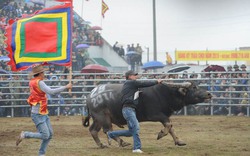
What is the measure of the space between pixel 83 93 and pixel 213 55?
17419 mm

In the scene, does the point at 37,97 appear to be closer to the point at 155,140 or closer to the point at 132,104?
the point at 132,104

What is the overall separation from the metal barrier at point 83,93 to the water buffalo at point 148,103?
27.2ft

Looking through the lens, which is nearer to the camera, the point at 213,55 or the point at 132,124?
the point at 132,124

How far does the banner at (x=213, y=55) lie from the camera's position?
35.3 meters

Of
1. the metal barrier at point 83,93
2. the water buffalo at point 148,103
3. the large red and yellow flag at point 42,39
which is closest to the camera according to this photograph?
the large red and yellow flag at point 42,39

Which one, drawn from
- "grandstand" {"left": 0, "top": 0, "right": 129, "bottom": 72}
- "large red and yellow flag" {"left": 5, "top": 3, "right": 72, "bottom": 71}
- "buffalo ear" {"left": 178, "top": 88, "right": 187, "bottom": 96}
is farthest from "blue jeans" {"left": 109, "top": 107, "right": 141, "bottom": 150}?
"grandstand" {"left": 0, "top": 0, "right": 129, "bottom": 72}

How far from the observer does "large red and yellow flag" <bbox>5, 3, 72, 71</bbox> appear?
1063 centimetres

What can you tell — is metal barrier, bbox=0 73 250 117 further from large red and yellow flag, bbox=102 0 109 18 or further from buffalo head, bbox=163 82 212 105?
large red and yellow flag, bbox=102 0 109 18

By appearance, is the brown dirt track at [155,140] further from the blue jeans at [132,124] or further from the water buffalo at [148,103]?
the water buffalo at [148,103]

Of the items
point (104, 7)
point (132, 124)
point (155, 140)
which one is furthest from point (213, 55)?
point (132, 124)

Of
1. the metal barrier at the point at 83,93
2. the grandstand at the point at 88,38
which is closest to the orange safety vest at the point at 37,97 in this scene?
the metal barrier at the point at 83,93

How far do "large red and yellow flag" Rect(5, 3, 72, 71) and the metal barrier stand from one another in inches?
342

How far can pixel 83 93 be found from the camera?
20734mm

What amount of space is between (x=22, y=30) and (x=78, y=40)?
20658mm
